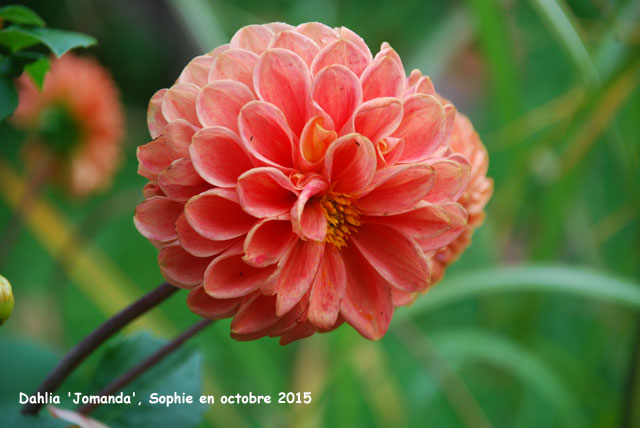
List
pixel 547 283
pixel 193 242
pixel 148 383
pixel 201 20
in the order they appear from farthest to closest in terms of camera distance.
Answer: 1. pixel 201 20
2. pixel 547 283
3. pixel 148 383
4. pixel 193 242

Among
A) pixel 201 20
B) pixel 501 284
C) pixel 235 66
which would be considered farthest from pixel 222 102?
pixel 201 20

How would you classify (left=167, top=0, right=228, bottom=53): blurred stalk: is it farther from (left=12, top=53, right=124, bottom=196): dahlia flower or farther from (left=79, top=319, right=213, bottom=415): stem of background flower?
(left=79, top=319, right=213, bottom=415): stem of background flower

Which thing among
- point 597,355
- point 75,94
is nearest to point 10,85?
point 75,94

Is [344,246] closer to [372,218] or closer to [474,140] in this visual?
[372,218]

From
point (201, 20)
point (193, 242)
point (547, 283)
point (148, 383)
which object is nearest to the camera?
point (193, 242)

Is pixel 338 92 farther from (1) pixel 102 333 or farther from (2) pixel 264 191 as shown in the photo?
(1) pixel 102 333

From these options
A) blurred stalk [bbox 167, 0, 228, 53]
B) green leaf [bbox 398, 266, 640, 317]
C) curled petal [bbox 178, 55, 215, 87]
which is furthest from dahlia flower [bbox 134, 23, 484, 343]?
blurred stalk [bbox 167, 0, 228, 53]
